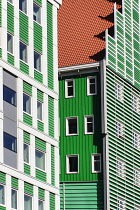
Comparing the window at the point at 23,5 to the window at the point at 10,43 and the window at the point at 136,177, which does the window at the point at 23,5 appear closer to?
the window at the point at 10,43

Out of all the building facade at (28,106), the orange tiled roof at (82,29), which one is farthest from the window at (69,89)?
the building facade at (28,106)

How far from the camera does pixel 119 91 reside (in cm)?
8606

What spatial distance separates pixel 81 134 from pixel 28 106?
14.2m

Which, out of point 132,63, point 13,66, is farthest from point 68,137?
point 13,66

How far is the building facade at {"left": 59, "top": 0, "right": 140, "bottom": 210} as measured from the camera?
82.4 metres

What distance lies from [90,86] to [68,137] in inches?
194

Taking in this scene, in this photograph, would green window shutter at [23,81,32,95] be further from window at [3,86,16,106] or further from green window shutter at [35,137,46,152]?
green window shutter at [35,137,46,152]

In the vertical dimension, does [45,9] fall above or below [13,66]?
above

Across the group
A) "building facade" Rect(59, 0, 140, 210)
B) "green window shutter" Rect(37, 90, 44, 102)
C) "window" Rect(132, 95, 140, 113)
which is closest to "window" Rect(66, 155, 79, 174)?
"building facade" Rect(59, 0, 140, 210)

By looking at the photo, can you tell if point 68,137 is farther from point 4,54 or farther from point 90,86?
point 4,54

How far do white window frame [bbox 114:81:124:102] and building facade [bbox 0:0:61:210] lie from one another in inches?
455

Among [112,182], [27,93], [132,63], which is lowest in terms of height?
[112,182]

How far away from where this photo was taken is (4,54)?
6725 cm

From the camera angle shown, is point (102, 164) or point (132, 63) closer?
point (102, 164)
